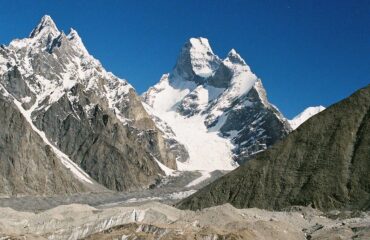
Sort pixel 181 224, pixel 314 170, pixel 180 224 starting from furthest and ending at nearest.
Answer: pixel 314 170
pixel 181 224
pixel 180 224

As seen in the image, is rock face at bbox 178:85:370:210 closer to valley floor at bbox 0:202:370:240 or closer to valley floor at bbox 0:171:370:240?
valley floor at bbox 0:171:370:240

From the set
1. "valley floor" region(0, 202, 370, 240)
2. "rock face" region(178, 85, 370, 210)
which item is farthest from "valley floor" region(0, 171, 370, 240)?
"rock face" region(178, 85, 370, 210)

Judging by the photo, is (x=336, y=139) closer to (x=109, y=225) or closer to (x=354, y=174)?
(x=354, y=174)

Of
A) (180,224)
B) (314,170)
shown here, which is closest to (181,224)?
(180,224)

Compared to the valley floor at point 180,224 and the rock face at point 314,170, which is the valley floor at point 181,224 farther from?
the rock face at point 314,170

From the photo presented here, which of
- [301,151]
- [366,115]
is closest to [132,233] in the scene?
[301,151]

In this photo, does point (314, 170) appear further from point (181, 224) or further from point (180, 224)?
point (180, 224)

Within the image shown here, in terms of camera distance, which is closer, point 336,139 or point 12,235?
point 12,235

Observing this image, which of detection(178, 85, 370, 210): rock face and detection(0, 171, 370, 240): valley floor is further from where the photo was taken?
detection(178, 85, 370, 210): rock face

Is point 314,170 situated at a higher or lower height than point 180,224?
higher
